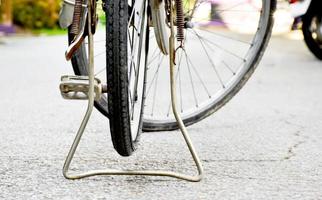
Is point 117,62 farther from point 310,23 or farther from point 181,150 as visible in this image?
point 310,23

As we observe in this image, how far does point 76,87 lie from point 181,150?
104 centimetres

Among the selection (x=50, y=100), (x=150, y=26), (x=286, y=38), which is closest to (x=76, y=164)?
(x=150, y=26)

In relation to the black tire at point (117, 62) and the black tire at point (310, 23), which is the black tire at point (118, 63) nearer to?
the black tire at point (117, 62)

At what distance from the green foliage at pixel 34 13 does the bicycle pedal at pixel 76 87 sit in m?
18.6

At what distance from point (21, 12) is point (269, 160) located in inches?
721

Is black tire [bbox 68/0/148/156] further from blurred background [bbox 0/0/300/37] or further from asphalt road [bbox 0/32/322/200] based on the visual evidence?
blurred background [bbox 0/0/300/37]

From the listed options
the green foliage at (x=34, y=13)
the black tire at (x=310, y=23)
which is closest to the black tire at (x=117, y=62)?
the black tire at (x=310, y=23)

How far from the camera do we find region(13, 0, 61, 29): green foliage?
21484 millimetres

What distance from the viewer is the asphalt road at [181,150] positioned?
3.16 m

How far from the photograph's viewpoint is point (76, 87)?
122 inches

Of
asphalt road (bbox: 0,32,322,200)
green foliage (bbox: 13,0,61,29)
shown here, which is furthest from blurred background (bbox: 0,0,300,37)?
asphalt road (bbox: 0,32,322,200)

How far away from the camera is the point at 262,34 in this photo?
4.41 metres

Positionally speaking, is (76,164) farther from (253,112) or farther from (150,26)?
(253,112)

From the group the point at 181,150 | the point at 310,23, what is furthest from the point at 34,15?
the point at 181,150
